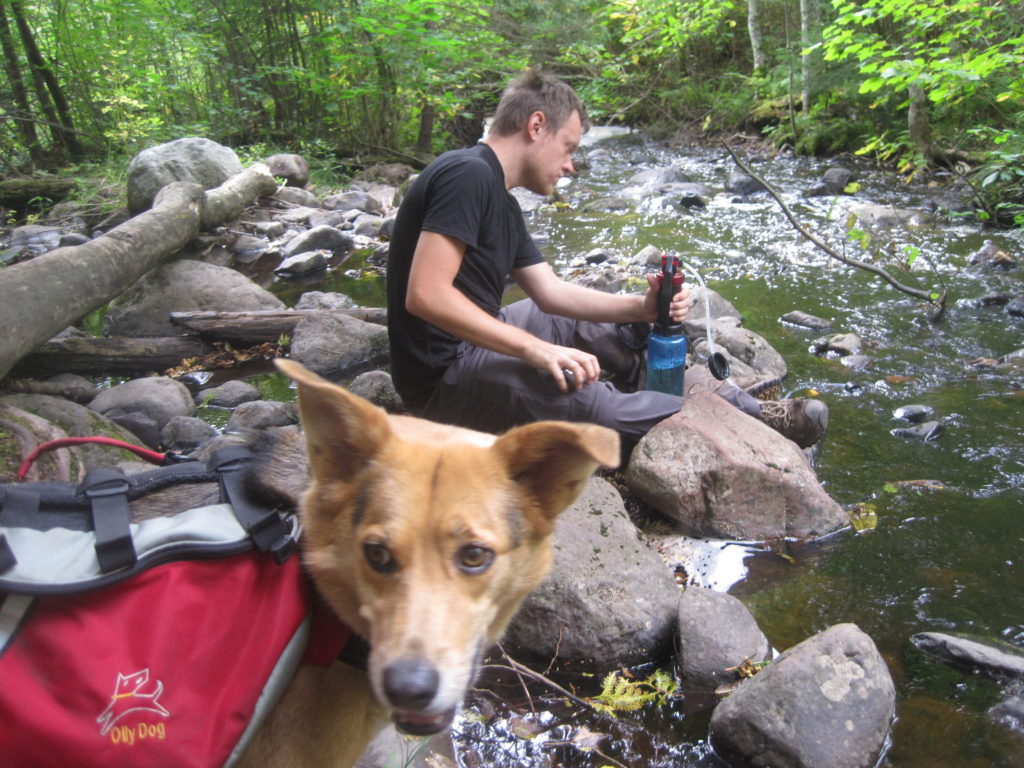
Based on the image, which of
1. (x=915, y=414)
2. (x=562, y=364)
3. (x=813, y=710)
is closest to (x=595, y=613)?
(x=813, y=710)

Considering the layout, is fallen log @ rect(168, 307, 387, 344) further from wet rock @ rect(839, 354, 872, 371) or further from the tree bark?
the tree bark

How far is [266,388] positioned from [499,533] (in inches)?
189

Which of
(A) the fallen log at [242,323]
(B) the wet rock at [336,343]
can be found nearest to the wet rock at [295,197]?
(A) the fallen log at [242,323]

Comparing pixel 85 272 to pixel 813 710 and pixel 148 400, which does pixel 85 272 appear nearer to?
pixel 148 400

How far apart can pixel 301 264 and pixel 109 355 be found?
3652 millimetres

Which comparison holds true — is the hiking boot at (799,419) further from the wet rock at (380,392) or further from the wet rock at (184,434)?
the wet rock at (184,434)

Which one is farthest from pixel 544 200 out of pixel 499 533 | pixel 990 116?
pixel 499 533

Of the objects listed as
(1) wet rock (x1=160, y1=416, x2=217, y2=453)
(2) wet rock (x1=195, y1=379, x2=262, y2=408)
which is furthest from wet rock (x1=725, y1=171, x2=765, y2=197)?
(1) wet rock (x1=160, y1=416, x2=217, y2=453)

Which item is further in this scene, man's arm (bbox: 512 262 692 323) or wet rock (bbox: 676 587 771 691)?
man's arm (bbox: 512 262 692 323)

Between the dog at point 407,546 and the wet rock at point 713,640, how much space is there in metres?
1.24

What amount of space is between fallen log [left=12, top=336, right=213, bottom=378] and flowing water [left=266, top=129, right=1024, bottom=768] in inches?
102

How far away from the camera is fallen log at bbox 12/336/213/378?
602cm

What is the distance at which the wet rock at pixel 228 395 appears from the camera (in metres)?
5.97

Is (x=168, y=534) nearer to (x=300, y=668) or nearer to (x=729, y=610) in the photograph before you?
(x=300, y=668)
